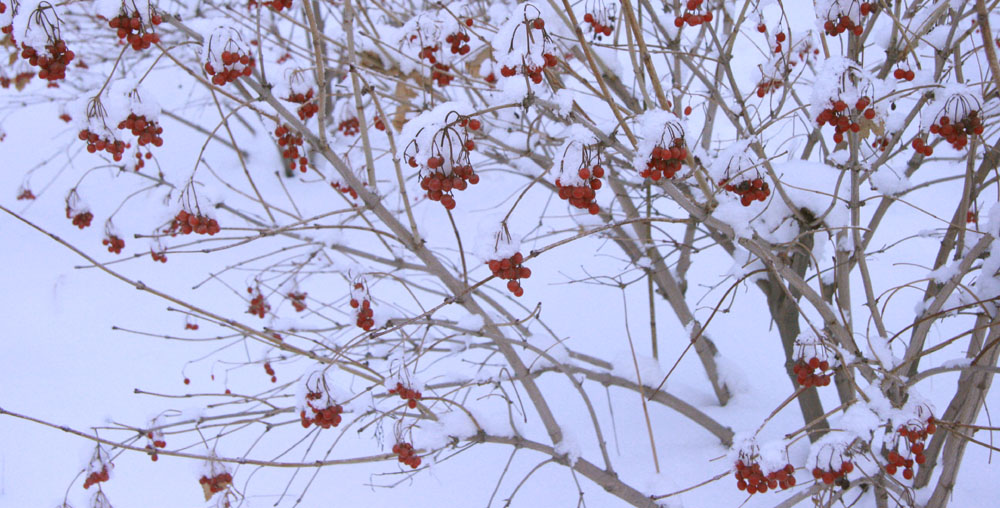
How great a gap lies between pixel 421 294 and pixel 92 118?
10.6 feet

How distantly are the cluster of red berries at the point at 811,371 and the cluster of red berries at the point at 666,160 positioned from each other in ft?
2.74

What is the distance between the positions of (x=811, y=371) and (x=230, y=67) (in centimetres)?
175

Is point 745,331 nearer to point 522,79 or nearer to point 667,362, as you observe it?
point 667,362

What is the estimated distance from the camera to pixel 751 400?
3.26 metres

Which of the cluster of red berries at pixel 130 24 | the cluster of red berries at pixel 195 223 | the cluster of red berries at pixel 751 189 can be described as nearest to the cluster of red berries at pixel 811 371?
the cluster of red berries at pixel 751 189

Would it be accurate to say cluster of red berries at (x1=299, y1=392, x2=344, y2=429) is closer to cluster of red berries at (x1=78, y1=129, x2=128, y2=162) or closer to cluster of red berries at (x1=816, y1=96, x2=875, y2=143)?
cluster of red berries at (x1=78, y1=129, x2=128, y2=162)

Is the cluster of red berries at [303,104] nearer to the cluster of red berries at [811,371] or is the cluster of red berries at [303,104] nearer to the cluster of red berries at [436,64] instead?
the cluster of red berries at [436,64]

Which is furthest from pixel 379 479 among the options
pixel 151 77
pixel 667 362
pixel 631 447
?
pixel 151 77

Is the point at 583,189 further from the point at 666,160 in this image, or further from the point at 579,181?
the point at 666,160

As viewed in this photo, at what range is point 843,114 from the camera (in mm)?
1625

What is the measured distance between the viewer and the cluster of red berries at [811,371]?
1893 mm

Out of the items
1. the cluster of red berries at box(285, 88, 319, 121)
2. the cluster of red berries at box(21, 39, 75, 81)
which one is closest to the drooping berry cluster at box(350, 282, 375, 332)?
the cluster of red berries at box(285, 88, 319, 121)

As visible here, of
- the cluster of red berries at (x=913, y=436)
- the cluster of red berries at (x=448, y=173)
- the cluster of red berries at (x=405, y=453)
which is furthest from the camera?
the cluster of red berries at (x=405, y=453)

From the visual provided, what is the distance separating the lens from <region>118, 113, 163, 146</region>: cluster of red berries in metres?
1.94
